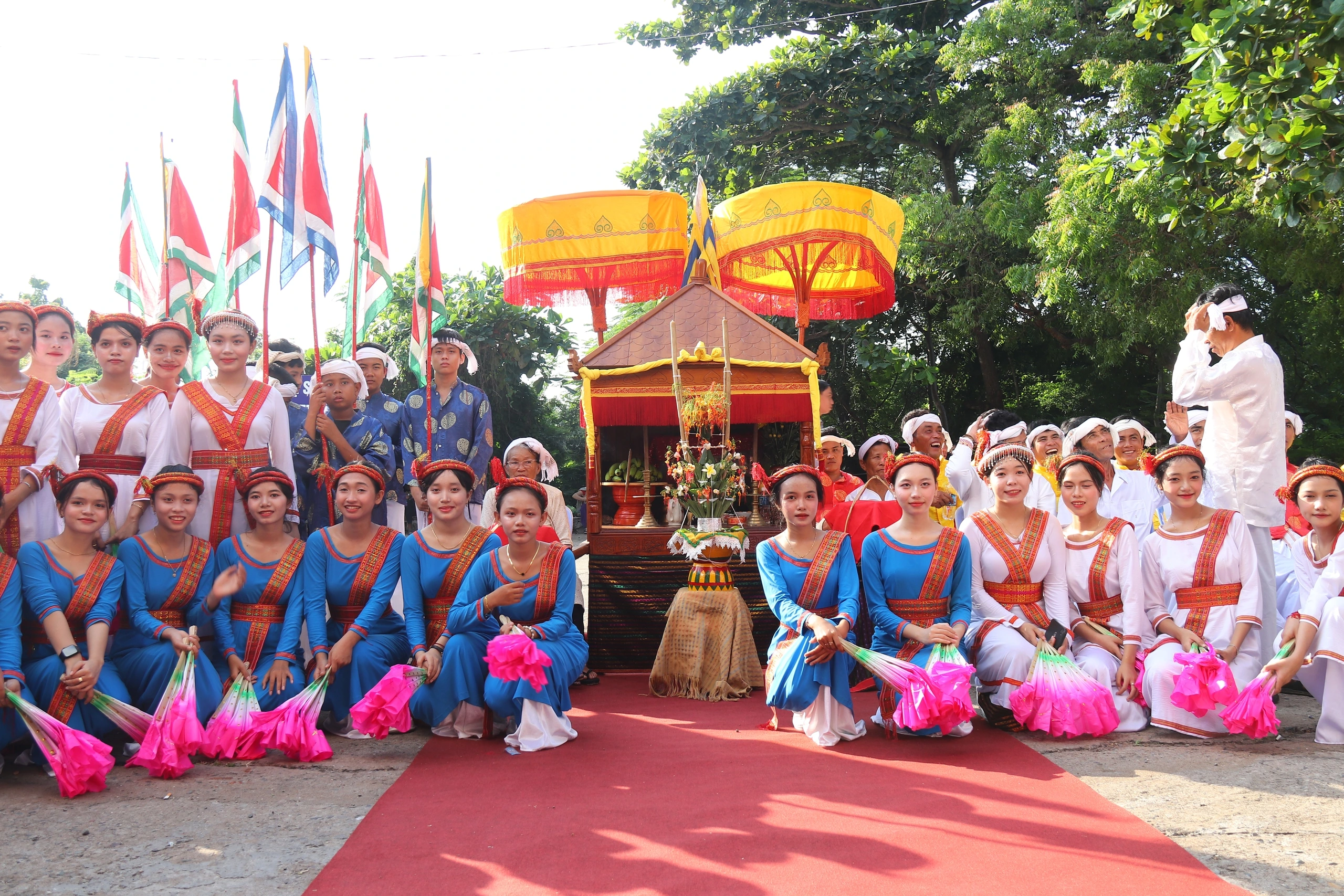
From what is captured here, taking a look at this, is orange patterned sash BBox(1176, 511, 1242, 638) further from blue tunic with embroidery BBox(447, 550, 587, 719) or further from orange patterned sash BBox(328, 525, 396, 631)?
orange patterned sash BBox(328, 525, 396, 631)

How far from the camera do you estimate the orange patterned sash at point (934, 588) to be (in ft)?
14.1

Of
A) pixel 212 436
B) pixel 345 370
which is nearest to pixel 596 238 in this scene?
pixel 345 370

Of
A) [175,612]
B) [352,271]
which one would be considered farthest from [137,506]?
[352,271]

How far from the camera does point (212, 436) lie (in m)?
4.51

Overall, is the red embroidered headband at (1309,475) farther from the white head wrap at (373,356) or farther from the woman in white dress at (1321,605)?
the white head wrap at (373,356)

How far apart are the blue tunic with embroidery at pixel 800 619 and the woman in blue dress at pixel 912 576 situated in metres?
0.12

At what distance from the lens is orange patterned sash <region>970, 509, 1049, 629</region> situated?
4.35 m

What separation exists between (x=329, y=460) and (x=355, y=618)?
1155mm

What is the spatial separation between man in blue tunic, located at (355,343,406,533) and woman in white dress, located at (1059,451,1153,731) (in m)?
3.59

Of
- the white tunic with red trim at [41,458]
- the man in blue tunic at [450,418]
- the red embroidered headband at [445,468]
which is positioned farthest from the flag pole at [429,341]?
the white tunic with red trim at [41,458]

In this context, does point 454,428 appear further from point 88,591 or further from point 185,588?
point 88,591

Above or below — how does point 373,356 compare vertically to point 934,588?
above

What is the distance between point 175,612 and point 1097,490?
4115 mm

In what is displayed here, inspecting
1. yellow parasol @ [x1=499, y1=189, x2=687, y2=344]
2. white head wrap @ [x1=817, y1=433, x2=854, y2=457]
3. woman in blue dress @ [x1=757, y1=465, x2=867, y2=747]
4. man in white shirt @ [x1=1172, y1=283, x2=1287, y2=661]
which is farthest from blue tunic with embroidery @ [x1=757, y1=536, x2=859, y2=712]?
yellow parasol @ [x1=499, y1=189, x2=687, y2=344]
